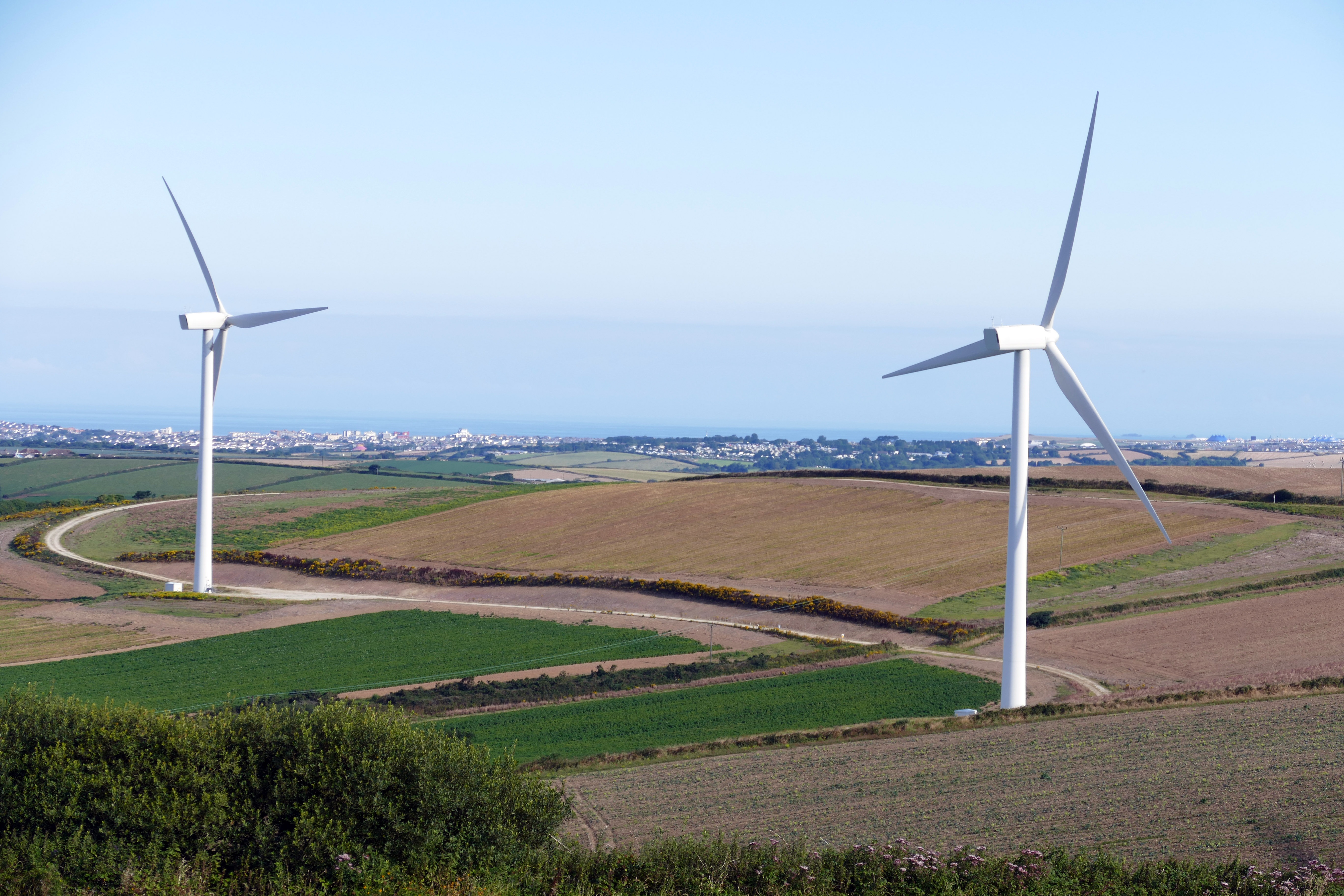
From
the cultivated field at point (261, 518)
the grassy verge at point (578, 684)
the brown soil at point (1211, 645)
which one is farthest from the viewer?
the cultivated field at point (261, 518)

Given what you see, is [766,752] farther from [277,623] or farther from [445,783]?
[277,623]

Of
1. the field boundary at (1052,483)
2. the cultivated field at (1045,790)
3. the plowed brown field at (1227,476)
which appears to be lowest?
the cultivated field at (1045,790)

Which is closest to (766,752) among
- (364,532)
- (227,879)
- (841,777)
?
(841,777)

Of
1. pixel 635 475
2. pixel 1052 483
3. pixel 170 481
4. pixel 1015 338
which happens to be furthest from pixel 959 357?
pixel 635 475

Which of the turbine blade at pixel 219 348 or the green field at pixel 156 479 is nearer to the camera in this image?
the turbine blade at pixel 219 348

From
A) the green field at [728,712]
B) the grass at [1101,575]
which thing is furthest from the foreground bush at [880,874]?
the grass at [1101,575]

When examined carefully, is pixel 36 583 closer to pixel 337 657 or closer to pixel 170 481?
pixel 337 657

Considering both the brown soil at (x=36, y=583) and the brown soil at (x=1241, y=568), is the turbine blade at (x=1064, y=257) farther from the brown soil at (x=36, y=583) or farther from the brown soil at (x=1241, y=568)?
the brown soil at (x=36, y=583)
